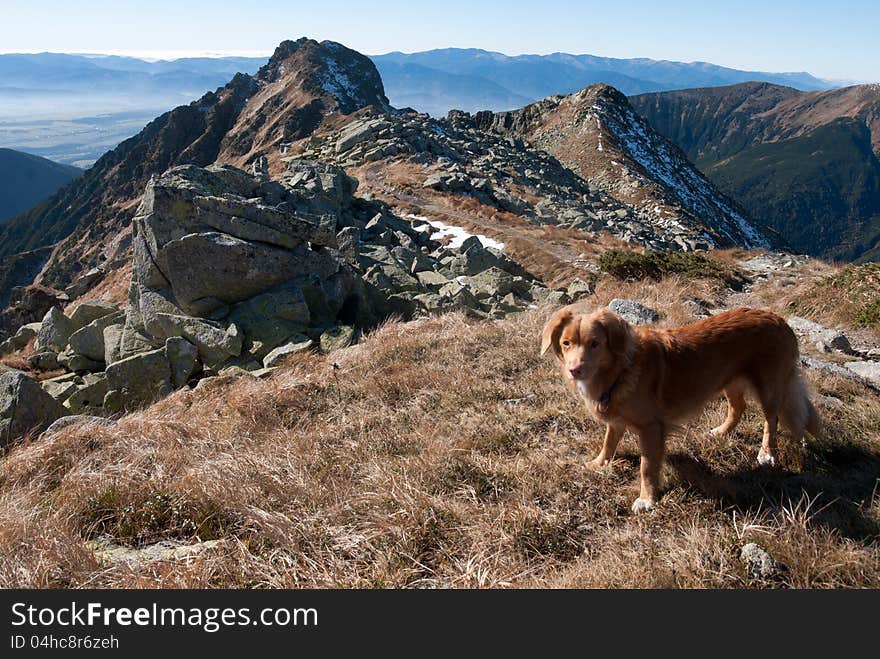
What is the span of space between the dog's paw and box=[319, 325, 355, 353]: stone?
241 inches

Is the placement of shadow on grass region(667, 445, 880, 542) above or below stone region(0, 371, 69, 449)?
above

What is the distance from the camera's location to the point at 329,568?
3.50 m

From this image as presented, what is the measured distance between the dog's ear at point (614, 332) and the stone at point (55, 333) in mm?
12947

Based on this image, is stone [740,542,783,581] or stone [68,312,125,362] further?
stone [68,312,125,362]

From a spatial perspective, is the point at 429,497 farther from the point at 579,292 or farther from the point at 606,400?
the point at 579,292

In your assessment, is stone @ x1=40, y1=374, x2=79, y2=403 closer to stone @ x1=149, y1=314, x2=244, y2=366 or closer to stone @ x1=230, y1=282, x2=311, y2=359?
stone @ x1=149, y1=314, x2=244, y2=366

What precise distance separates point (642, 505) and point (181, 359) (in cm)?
866

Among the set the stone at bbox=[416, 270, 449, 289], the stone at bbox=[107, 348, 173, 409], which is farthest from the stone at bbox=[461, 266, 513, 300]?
the stone at bbox=[107, 348, 173, 409]

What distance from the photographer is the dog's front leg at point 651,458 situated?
4.21 metres

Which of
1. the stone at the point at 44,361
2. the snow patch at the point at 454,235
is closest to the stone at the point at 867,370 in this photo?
the snow patch at the point at 454,235

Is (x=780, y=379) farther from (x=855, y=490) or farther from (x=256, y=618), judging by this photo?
(x=256, y=618)

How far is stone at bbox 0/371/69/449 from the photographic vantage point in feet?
23.1

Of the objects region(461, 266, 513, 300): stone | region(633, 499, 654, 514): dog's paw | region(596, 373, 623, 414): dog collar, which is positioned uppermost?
region(596, 373, 623, 414): dog collar

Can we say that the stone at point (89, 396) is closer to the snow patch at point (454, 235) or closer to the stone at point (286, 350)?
the stone at point (286, 350)
